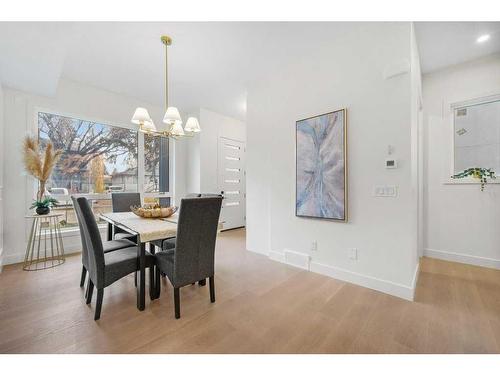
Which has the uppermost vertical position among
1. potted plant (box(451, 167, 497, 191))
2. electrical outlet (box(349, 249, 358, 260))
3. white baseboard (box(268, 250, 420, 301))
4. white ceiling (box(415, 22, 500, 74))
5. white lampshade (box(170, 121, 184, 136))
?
white ceiling (box(415, 22, 500, 74))

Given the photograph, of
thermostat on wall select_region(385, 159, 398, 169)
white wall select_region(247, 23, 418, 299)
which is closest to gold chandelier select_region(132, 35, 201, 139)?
white wall select_region(247, 23, 418, 299)

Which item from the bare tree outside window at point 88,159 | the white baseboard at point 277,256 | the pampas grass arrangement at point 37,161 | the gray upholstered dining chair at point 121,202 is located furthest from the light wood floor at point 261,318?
the bare tree outside window at point 88,159

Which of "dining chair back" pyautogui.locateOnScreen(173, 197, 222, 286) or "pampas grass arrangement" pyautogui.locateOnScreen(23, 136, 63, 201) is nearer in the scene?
"dining chair back" pyautogui.locateOnScreen(173, 197, 222, 286)

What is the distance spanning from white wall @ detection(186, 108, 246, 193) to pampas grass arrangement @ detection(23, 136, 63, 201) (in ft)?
7.69

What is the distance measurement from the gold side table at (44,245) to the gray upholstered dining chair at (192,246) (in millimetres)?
2193

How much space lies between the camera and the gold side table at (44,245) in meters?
2.94

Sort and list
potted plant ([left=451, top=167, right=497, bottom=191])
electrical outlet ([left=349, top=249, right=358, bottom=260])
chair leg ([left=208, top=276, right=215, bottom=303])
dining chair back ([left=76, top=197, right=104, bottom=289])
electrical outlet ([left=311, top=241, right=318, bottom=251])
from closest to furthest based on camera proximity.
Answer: dining chair back ([left=76, top=197, right=104, bottom=289]), chair leg ([left=208, top=276, right=215, bottom=303]), electrical outlet ([left=349, top=249, right=358, bottom=260]), electrical outlet ([left=311, top=241, right=318, bottom=251]), potted plant ([left=451, top=167, right=497, bottom=191])

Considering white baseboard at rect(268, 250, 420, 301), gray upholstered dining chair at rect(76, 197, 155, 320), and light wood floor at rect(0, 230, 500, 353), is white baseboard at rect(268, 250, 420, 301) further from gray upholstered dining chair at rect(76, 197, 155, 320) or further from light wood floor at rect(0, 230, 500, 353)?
gray upholstered dining chair at rect(76, 197, 155, 320)

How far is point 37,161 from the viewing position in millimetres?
2924

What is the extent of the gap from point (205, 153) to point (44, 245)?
10.1 ft

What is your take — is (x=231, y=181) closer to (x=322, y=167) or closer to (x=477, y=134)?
(x=322, y=167)

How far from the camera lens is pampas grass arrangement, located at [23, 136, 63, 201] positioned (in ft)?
9.45

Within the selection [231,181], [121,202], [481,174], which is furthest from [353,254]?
[231,181]
